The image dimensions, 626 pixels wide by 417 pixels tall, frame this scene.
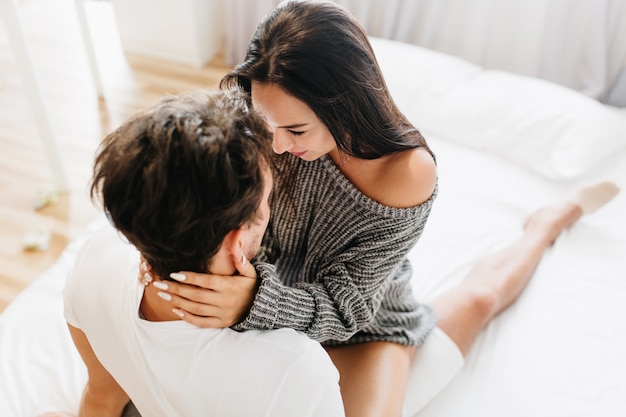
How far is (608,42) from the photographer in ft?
7.01

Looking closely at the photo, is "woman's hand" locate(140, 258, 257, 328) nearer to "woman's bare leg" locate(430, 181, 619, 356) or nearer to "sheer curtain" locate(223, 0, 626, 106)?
"woman's bare leg" locate(430, 181, 619, 356)

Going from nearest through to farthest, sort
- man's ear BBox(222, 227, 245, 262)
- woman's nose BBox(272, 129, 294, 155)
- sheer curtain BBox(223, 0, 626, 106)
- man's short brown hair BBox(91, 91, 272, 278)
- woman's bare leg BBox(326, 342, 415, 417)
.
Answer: man's short brown hair BBox(91, 91, 272, 278) < man's ear BBox(222, 227, 245, 262) < woman's nose BBox(272, 129, 294, 155) < woman's bare leg BBox(326, 342, 415, 417) < sheer curtain BBox(223, 0, 626, 106)

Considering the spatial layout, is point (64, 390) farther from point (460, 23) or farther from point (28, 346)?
point (460, 23)

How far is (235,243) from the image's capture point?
744 millimetres

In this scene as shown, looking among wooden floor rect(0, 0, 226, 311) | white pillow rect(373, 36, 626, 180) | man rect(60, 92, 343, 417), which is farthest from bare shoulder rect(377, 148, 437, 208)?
wooden floor rect(0, 0, 226, 311)

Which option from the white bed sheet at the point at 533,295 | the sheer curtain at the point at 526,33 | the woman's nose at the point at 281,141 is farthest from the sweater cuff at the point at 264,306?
the sheer curtain at the point at 526,33

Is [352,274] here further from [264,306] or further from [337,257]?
[264,306]

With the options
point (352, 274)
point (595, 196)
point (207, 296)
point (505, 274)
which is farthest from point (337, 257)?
point (595, 196)

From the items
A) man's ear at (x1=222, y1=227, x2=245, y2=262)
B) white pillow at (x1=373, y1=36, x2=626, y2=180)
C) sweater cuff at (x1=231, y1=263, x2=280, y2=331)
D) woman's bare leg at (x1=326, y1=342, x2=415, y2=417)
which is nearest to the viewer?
man's ear at (x1=222, y1=227, x2=245, y2=262)

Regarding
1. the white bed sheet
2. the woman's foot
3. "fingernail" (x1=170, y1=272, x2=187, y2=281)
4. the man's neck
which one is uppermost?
"fingernail" (x1=170, y1=272, x2=187, y2=281)

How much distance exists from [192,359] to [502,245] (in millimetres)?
1205

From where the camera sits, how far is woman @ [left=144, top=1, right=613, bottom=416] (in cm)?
89

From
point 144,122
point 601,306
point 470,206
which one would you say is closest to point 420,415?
point 601,306

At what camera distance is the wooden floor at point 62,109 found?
195cm
